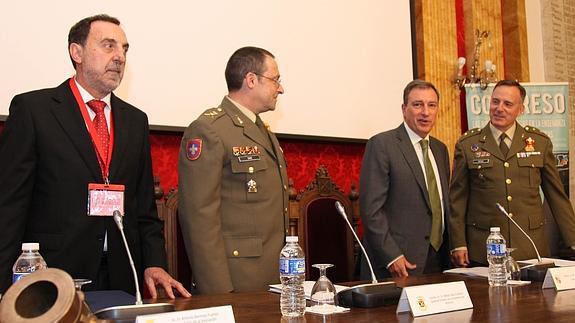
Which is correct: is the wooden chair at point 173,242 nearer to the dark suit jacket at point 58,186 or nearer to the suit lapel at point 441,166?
the dark suit jacket at point 58,186

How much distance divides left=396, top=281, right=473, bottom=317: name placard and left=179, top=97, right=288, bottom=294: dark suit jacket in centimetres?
90

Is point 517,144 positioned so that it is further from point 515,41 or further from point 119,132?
point 515,41

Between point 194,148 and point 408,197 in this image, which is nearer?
point 194,148

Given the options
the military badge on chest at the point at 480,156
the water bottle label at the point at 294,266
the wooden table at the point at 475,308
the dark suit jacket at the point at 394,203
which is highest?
the military badge on chest at the point at 480,156

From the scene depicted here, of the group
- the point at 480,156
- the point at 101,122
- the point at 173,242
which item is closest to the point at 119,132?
the point at 101,122

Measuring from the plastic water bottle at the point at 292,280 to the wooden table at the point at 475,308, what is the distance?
3 cm

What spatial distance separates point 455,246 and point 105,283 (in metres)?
1.71

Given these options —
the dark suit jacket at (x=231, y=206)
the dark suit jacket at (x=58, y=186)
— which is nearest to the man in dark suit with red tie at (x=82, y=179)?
the dark suit jacket at (x=58, y=186)

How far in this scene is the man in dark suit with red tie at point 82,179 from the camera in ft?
6.79

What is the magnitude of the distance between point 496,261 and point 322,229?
1.69 m

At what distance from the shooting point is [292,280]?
5.66 feet

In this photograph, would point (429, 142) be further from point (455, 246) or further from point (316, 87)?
point (316, 87)

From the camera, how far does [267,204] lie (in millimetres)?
2520

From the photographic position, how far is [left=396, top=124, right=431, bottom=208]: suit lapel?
9.95 feet
